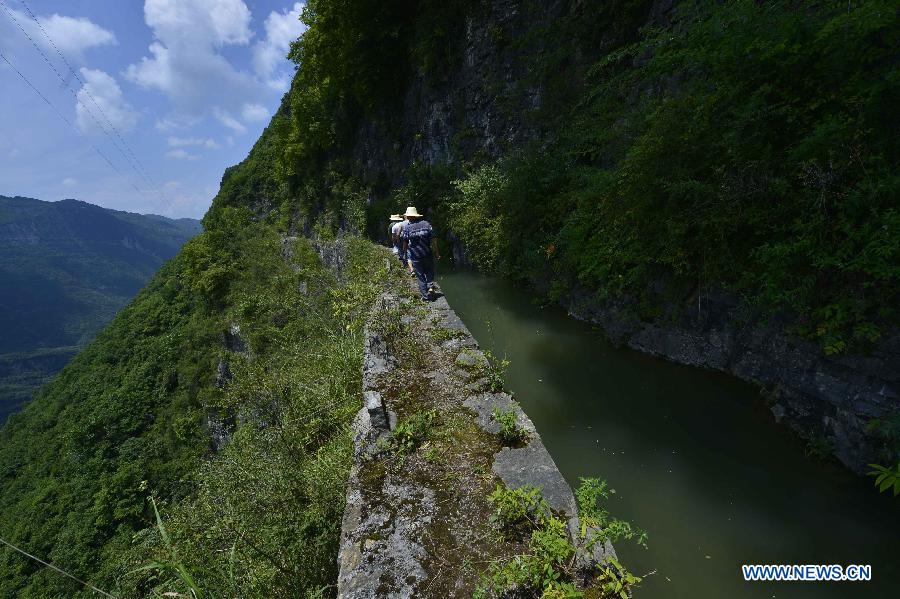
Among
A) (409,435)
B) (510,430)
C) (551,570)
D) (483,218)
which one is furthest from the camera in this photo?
(483,218)

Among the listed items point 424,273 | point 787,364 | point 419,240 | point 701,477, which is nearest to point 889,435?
point 787,364

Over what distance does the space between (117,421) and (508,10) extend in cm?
3220

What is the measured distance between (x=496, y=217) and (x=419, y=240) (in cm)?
547

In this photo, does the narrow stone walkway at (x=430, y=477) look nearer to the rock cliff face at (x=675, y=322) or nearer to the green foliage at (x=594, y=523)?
the green foliage at (x=594, y=523)

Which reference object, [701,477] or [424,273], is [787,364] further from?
[424,273]

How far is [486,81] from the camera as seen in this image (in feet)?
48.4

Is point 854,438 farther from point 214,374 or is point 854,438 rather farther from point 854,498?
point 214,374

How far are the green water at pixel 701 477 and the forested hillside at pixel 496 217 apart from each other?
888mm

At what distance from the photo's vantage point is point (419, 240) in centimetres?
702

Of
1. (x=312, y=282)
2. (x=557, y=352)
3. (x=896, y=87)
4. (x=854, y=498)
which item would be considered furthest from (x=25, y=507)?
(x=896, y=87)

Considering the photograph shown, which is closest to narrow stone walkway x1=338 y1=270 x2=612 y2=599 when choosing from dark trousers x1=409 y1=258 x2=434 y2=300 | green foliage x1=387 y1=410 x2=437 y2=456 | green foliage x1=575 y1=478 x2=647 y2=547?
green foliage x1=387 y1=410 x2=437 y2=456

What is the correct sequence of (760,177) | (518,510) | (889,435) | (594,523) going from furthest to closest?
1. (760,177)
2. (889,435)
3. (518,510)
4. (594,523)

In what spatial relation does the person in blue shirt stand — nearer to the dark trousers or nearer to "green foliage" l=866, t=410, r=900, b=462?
the dark trousers

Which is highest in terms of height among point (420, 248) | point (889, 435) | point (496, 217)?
point (496, 217)
